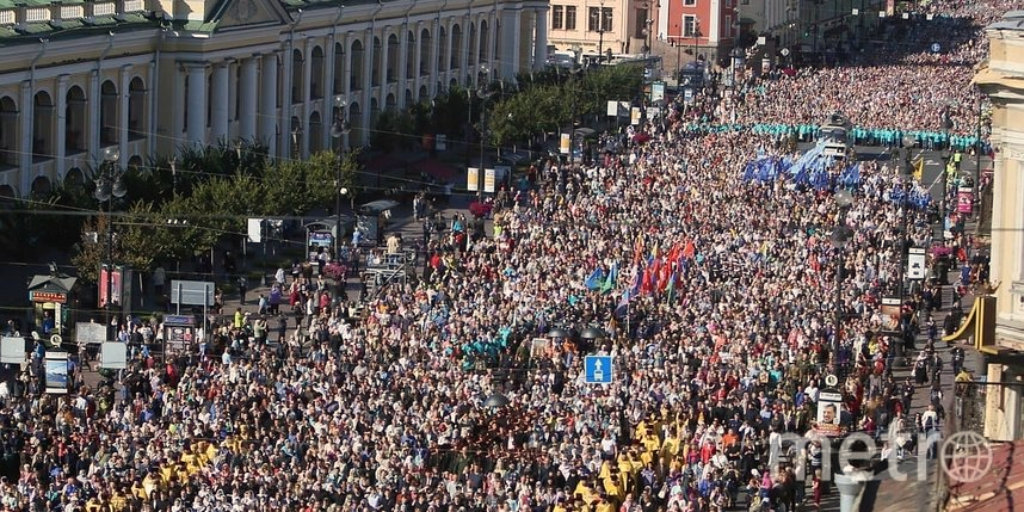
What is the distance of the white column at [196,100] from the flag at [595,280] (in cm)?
2234

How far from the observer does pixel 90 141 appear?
65.8m

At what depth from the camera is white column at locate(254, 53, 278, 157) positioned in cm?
7712

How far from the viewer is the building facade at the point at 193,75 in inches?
2464

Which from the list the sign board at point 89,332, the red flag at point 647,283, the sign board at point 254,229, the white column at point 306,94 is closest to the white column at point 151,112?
the white column at point 306,94

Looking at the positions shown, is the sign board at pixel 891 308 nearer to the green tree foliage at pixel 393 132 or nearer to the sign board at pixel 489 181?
the sign board at pixel 489 181

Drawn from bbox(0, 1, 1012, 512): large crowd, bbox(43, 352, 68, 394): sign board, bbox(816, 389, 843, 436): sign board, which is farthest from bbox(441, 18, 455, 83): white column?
bbox(816, 389, 843, 436): sign board

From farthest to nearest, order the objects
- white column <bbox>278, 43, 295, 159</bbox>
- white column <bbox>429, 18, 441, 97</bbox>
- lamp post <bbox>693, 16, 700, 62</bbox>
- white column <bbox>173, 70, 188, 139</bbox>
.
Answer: lamp post <bbox>693, 16, 700, 62</bbox> → white column <bbox>429, 18, 441, 97</bbox> → white column <bbox>278, 43, 295, 159</bbox> → white column <bbox>173, 70, 188, 139</bbox>

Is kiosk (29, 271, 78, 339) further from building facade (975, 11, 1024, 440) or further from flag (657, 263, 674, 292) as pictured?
building facade (975, 11, 1024, 440)

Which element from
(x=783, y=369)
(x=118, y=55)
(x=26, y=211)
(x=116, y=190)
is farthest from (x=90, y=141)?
(x=783, y=369)

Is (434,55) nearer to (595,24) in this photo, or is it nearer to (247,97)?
(247,97)

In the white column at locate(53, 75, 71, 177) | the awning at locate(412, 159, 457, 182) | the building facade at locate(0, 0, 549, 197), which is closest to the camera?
the building facade at locate(0, 0, 549, 197)

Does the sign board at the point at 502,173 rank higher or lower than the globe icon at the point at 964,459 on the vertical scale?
higher

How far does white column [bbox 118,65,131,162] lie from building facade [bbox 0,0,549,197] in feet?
0.14

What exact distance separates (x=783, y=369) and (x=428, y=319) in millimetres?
8221
